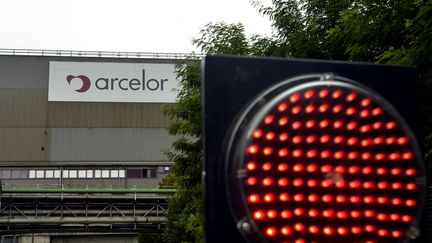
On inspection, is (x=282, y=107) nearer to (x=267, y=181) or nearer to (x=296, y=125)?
(x=296, y=125)

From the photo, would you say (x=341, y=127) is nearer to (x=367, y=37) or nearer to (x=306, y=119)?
(x=306, y=119)

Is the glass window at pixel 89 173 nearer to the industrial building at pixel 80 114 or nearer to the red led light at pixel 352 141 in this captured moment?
the industrial building at pixel 80 114

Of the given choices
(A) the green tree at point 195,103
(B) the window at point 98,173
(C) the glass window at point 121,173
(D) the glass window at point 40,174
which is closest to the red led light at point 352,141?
(A) the green tree at point 195,103

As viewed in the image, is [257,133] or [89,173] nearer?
[257,133]

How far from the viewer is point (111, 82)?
52.0 metres

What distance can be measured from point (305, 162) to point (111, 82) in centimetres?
5162

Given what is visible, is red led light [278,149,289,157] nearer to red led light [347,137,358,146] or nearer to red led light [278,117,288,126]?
red led light [278,117,288,126]

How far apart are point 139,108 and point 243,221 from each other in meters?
50.7

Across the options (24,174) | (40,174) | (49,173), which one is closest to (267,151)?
(49,173)

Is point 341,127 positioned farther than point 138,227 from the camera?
No

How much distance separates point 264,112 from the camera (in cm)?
141

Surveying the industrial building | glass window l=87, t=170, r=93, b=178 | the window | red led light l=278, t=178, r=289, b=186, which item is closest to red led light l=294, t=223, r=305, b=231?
red led light l=278, t=178, r=289, b=186

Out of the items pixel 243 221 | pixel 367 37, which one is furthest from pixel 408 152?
pixel 367 37

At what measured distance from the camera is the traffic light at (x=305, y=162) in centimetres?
139
